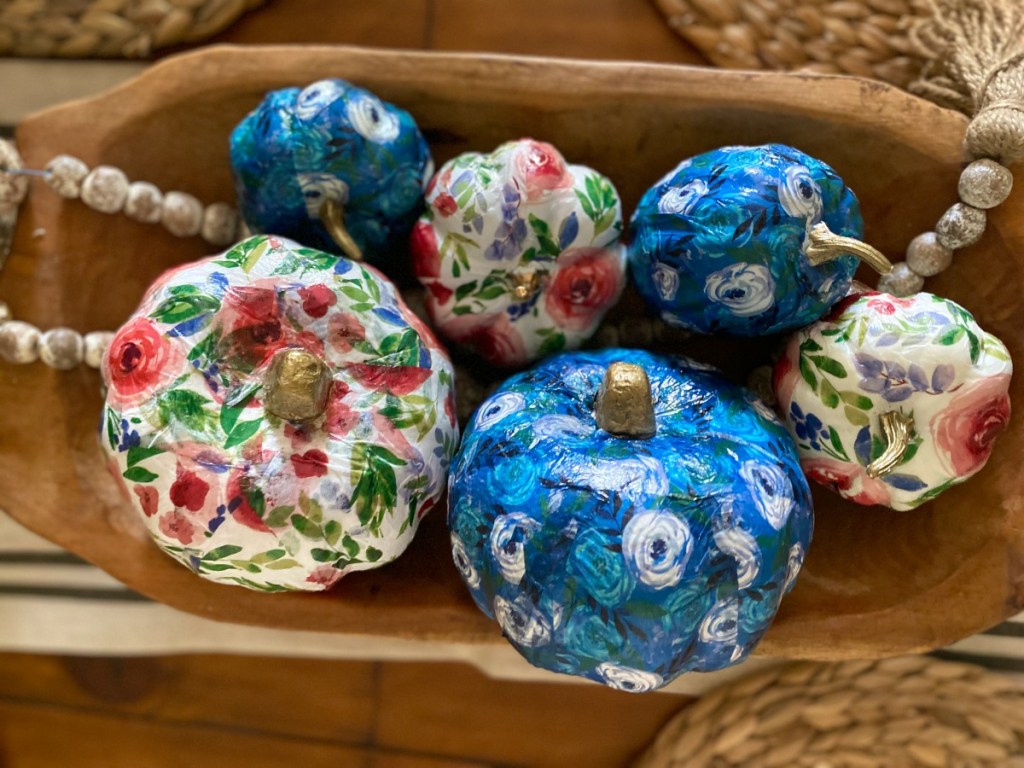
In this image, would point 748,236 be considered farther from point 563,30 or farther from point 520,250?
point 563,30

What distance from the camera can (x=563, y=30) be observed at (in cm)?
90

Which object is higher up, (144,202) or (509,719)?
(144,202)

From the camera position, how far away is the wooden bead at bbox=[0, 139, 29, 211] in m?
0.70

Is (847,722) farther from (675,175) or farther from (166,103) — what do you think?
(166,103)

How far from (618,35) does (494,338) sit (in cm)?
41

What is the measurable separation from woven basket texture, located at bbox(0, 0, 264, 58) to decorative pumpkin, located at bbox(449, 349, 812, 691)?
57 centimetres

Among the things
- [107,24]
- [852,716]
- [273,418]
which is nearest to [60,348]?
[273,418]

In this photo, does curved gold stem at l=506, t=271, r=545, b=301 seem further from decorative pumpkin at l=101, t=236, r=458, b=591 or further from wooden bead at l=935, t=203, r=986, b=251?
wooden bead at l=935, t=203, r=986, b=251

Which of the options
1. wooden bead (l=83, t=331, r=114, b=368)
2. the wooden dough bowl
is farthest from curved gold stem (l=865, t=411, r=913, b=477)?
wooden bead (l=83, t=331, r=114, b=368)

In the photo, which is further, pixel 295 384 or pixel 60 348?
pixel 60 348

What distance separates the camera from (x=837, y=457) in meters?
0.60

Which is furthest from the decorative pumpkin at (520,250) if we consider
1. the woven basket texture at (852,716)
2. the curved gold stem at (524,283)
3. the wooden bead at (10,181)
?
the woven basket texture at (852,716)

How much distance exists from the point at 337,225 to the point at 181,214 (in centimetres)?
18

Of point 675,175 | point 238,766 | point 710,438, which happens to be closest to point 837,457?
point 710,438
